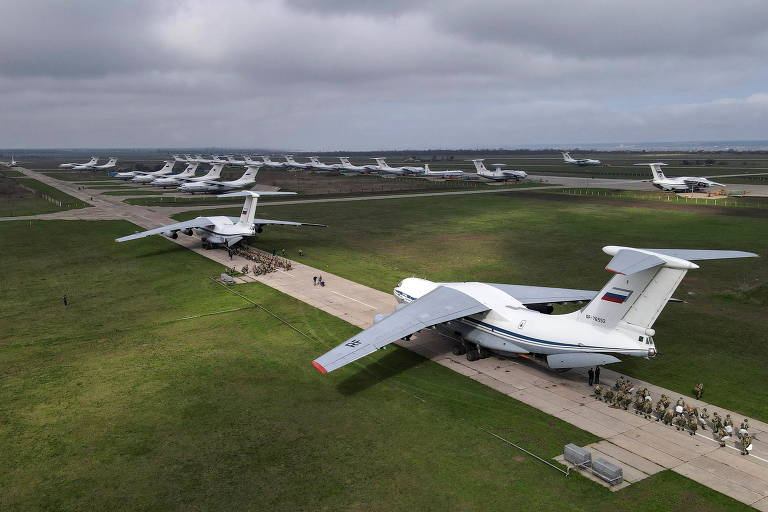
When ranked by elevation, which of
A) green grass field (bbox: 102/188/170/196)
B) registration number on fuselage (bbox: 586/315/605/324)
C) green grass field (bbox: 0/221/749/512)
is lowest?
green grass field (bbox: 0/221/749/512)

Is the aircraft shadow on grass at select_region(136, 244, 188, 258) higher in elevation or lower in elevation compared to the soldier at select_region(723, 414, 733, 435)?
higher

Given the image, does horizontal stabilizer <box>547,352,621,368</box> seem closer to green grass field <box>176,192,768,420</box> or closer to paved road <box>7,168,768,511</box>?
paved road <box>7,168,768,511</box>

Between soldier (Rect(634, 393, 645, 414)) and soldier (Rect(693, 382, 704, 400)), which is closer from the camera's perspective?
soldier (Rect(634, 393, 645, 414))

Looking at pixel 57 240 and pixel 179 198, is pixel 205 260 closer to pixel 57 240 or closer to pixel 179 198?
pixel 57 240

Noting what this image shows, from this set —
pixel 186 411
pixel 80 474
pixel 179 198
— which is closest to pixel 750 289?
pixel 186 411

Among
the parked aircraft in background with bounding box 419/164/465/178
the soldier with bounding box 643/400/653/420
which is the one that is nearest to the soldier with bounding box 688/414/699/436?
the soldier with bounding box 643/400/653/420

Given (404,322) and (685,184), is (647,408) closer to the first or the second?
(404,322)

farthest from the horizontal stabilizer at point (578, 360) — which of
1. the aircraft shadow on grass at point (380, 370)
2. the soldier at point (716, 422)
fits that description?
the aircraft shadow on grass at point (380, 370)

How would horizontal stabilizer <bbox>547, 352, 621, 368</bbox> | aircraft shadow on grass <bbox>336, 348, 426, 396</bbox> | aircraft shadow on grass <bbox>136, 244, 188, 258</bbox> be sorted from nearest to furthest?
horizontal stabilizer <bbox>547, 352, 621, 368</bbox> < aircraft shadow on grass <bbox>336, 348, 426, 396</bbox> < aircraft shadow on grass <bbox>136, 244, 188, 258</bbox>

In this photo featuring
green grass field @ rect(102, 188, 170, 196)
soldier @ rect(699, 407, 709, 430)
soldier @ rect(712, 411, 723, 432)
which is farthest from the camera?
green grass field @ rect(102, 188, 170, 196)
